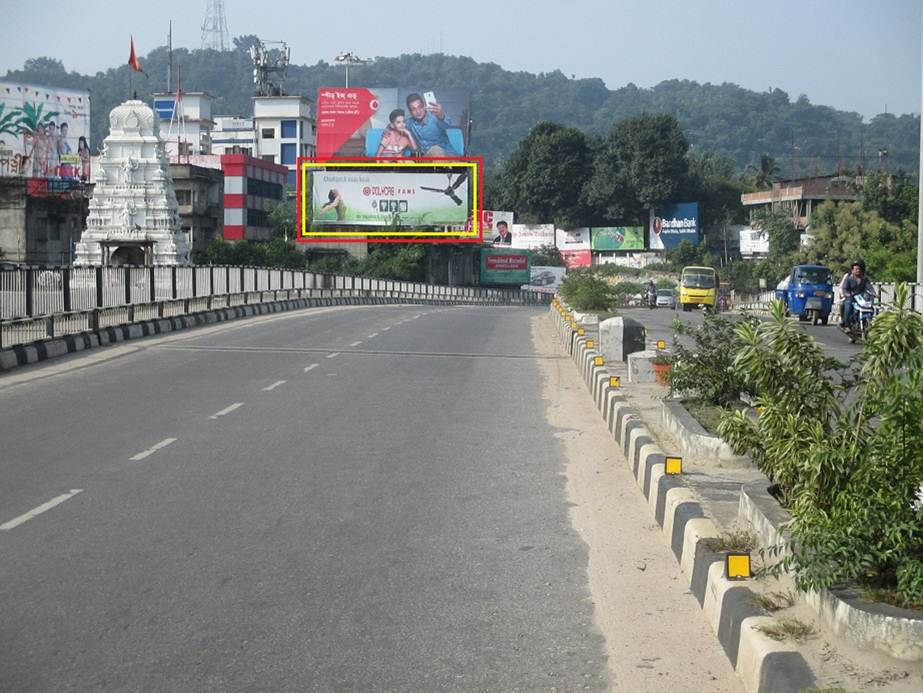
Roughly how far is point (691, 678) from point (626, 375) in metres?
12.0

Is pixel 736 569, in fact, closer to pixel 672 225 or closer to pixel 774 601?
pixel 774 601

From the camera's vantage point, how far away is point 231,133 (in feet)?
545

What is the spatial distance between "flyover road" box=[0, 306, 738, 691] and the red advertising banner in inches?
4064

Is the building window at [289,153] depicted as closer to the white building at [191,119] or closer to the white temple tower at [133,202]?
the white building at [191,119]

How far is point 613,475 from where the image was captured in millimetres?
11312

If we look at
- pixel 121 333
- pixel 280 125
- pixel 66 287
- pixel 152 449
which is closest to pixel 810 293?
pixel 121 333

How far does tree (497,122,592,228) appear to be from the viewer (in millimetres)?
122188

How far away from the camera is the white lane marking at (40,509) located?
8812mm

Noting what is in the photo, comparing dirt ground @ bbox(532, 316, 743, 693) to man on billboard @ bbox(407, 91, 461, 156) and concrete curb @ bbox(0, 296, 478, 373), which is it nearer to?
concrete curb @ bbox(0, 296, 478, 373)

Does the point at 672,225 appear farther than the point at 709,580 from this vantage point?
Yes

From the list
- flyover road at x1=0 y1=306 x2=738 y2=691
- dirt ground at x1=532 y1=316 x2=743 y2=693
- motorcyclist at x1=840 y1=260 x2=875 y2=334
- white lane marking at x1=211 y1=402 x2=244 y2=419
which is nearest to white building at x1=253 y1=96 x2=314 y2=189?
motorcyclist at x1=840 y1=260 x2=875 y2=334

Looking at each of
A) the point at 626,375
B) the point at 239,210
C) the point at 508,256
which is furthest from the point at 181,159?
the point at 626,375

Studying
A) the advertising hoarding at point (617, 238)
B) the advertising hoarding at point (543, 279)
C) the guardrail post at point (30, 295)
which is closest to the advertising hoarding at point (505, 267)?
the advertising hoarding at point (543, 279)

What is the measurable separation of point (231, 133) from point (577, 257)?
64.5 metres
